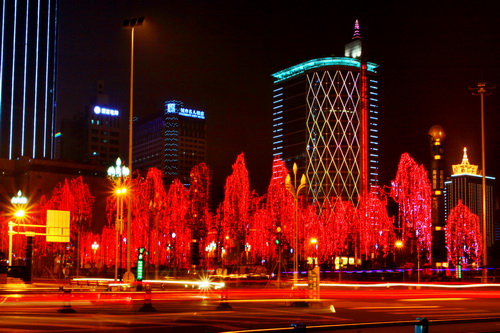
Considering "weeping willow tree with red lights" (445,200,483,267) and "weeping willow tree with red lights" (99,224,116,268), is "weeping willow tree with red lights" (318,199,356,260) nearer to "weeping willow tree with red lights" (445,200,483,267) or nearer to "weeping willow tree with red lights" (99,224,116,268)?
"weeping willow tree with red lights" (445,200,483,267)

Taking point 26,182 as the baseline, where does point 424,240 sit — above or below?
below

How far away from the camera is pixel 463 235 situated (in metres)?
116

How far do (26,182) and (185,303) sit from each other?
372ft

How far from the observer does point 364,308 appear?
83.7ft

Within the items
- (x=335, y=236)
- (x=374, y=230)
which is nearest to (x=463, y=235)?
(x=335, y=236)

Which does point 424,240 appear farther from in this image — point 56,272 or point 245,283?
point 56,272

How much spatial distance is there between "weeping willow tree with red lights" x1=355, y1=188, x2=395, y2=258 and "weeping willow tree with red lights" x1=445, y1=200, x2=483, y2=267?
29.9 m

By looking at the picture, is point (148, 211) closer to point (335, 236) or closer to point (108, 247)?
point (108, 247)

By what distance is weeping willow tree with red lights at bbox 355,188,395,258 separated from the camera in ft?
279

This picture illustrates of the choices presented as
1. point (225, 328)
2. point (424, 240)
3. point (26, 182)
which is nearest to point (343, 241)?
point (424, 240)

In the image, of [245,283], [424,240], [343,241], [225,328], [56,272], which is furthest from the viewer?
[343,241]

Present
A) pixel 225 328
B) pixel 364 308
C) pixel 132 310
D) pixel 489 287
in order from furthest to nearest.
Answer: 1. pixel 489 287
2. pixel 364 308
3. pixel 132 310
4. pixel 225 328

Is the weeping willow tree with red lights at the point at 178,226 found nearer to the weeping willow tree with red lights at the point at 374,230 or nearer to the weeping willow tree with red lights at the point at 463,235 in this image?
the weeping willow tree with red lights at the point at 374,230

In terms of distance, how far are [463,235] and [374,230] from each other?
3578 cm
